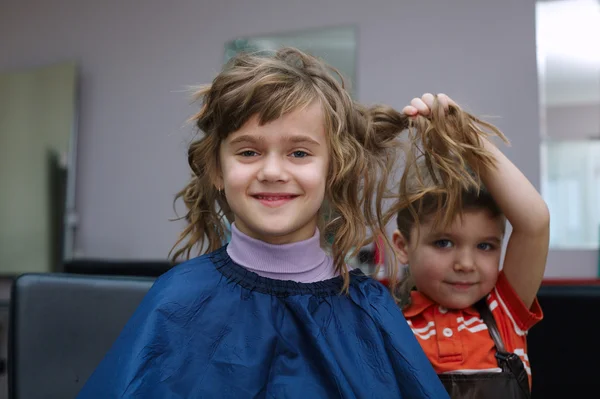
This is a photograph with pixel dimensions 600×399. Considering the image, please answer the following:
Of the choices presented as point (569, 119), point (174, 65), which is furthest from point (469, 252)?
point (174, 65)

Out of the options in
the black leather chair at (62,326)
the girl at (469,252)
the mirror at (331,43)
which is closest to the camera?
the girl at (469,252)

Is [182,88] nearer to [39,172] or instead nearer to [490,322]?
[39,172]

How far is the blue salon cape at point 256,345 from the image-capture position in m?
0.88

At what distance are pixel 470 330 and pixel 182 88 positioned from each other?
2773 millimetres

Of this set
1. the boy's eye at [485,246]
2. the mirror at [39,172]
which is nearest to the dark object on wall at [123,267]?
the boy's eye at [485,246]

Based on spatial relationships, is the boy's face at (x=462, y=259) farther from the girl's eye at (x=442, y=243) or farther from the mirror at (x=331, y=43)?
the mirror at (x=331, y=43)

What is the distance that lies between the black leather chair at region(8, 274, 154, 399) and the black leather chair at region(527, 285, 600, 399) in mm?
915

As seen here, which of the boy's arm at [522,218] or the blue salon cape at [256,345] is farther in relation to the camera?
the boy's arm at [522,218]

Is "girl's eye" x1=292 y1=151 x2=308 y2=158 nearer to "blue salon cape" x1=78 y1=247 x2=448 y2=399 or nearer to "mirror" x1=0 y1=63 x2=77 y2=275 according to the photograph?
"blue salon cape" x1=78 y1=247 x2=448 y2=399

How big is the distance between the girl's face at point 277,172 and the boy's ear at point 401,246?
15.4 inches

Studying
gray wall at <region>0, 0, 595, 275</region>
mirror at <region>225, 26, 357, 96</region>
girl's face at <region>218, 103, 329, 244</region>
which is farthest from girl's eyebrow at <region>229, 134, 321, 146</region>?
mirror at <region>225, 26, 357, 96</region>

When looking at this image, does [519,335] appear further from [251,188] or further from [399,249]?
[251,188]

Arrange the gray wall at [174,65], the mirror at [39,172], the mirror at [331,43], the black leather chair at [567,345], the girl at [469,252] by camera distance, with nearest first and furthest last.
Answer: the girl at [469,252] → the black leather chair at [567,345] → the gray wall at [174,65] → the mirror at [331,43] → the mirror at [39,172]

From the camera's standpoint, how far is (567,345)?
137 cm
